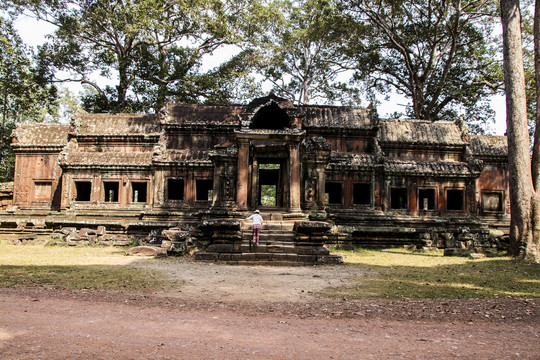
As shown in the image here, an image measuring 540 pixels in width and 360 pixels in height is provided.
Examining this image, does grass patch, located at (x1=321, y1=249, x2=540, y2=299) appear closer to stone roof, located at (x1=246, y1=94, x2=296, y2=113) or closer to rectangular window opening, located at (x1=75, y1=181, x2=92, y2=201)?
stone roof, located at (x1=246, y1=94, x2=296, y2=113)

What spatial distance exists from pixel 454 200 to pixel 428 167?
2982mm

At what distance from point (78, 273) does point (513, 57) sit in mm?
14939

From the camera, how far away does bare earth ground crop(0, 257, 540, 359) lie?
14.8 ft

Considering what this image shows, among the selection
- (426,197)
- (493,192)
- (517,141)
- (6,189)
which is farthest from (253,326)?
(6,189)

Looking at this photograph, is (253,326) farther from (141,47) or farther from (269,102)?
(141,47)

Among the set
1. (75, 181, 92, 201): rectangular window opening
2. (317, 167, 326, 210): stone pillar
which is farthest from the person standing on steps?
(75, 181, 92, 201): rectangular window opening

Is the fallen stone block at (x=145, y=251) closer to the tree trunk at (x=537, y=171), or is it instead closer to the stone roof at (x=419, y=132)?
the tree trunk at (x=537, y=171)

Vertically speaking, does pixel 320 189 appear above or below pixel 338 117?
below

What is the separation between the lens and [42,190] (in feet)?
73.6

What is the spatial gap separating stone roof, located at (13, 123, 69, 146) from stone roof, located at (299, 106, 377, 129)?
13304 millimetres

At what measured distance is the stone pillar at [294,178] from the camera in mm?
14807

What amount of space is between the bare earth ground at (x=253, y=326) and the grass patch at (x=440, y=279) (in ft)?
2.17

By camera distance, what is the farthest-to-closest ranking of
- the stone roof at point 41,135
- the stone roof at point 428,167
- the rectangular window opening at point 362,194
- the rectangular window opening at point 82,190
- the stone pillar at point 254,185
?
the stone roof at point 41,135 < the rectangular window opening at point 82,190 < the rectangular window opening at point 362,194 < the stone roof at point 428,167 < the stone pillar at point 254,185

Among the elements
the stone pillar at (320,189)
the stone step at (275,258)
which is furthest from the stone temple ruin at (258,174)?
the stone step at (275,258)
